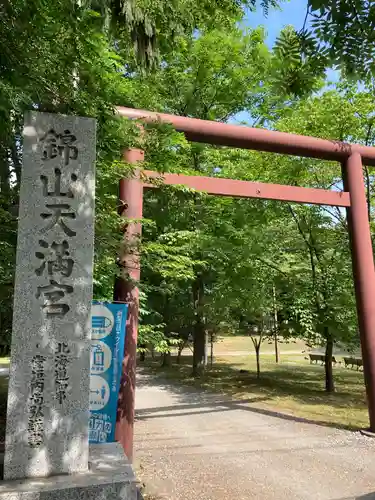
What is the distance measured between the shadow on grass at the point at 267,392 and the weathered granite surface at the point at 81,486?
5585 mm

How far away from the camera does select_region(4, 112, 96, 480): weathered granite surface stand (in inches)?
121

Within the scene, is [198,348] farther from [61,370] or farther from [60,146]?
[60,146]

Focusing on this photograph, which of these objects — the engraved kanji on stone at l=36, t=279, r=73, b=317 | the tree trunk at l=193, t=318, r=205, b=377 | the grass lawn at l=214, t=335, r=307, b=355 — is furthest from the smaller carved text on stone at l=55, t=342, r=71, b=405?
the grass lawn at l=214, t=335, r=307, b=355

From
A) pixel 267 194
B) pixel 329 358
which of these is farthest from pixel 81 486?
pixel 329 358

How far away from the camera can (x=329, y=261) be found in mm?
12078

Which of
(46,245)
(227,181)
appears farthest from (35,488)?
(227,181)

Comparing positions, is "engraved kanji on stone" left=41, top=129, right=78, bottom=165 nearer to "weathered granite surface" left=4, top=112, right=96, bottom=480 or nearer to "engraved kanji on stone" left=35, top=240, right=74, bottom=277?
"weathered granite surface" left=4, top=112, right=96, bottom=480

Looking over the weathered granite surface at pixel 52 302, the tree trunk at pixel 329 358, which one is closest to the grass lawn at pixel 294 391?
the tree trunk at pixel 329 358

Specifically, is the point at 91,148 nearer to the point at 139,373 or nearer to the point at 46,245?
the point at 46,245

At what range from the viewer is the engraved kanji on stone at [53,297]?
326cm

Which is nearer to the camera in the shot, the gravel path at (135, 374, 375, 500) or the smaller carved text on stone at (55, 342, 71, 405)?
the smaller carved text on stone at (55, 342, 71, 405)

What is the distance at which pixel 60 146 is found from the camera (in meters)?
3.58

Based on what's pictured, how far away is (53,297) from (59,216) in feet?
2.26

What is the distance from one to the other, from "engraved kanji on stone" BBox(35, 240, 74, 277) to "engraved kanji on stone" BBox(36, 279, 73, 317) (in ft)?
0.34
